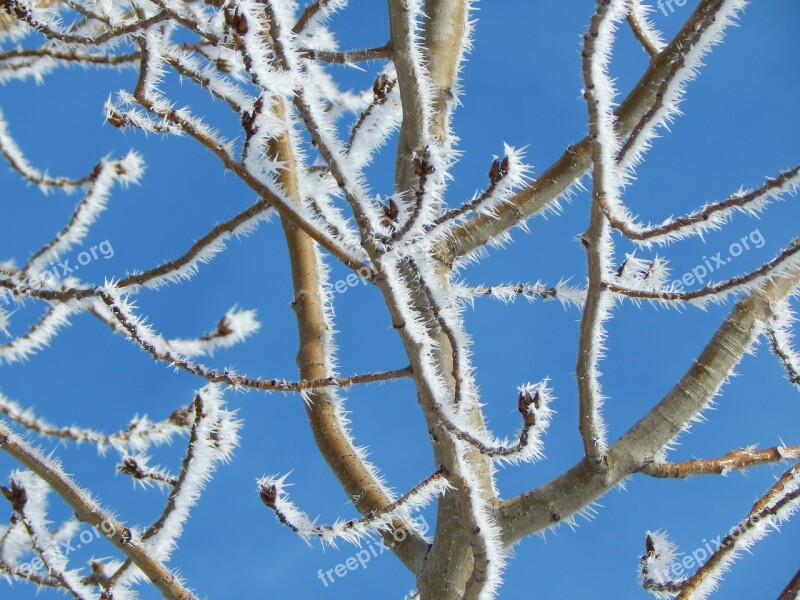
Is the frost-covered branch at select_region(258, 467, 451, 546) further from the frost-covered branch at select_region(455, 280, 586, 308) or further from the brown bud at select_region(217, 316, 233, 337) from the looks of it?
the brown bud at select_region(217, 316, 233, 337)

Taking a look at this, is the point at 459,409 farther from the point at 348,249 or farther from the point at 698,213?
the point at 698,213

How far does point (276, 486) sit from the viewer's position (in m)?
1.87

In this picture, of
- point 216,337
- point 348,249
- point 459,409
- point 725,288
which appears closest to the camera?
point 725,288

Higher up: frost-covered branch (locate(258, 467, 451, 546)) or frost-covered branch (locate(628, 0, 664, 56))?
frost-covered branch (locate(628, 0, 664, 56))

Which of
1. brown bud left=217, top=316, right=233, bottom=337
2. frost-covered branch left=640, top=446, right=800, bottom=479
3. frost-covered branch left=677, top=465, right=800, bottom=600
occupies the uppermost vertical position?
brown bud left=217, top=316, right=233, bottom=337

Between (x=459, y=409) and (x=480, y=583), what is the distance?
47 cm

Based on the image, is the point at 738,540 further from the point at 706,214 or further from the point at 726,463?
the point at 706,214

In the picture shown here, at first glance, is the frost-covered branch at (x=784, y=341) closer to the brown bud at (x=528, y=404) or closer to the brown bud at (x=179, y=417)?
the brown bud at (x=528, y=404)

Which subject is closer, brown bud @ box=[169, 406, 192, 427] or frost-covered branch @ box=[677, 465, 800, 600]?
frost-covered branch @ box=[677, 465, 800, 600]

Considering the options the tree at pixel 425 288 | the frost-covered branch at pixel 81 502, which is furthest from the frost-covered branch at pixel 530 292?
the frost-covered branch at pixel 81 502

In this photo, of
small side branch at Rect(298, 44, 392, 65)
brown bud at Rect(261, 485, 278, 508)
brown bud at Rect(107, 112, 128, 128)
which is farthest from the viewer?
small side branch at Rect(298, 44, 392, 65)

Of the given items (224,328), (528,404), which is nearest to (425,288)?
(528,404)

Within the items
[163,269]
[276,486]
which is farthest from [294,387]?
[163,269]

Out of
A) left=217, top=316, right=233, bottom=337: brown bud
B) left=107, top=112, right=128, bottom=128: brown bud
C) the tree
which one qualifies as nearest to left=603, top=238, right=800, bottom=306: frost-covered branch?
the tree
